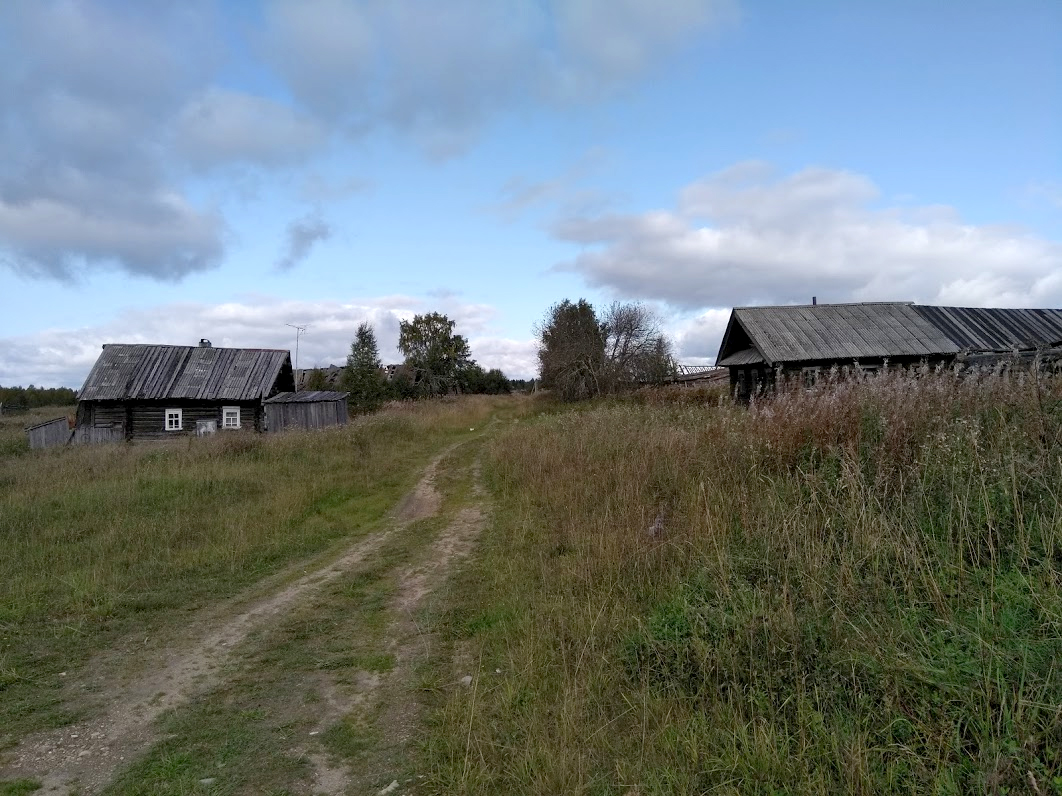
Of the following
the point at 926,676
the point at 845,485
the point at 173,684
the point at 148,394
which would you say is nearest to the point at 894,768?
the point at 926,676

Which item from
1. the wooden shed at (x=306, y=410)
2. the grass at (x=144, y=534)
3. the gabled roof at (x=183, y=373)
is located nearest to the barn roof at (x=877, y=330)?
the grass at (x=144, y=534)

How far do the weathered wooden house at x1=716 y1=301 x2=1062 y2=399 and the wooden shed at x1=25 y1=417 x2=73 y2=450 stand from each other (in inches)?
1094

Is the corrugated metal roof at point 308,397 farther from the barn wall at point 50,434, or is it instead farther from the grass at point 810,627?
the grass at point 810,627

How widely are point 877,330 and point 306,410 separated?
74.6 feet

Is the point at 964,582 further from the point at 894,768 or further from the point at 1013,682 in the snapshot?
the point at 894,768

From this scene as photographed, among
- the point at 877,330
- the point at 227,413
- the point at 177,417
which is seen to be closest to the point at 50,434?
the point at 177,417

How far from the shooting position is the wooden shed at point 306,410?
26.3 meters

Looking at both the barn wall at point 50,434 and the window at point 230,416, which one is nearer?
the barn wall at point 50,434

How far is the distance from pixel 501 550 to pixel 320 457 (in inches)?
352

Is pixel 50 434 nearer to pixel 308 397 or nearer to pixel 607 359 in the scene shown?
pixel 308 397

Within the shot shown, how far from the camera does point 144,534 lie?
26.1ft

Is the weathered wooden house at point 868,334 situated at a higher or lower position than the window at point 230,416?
higher

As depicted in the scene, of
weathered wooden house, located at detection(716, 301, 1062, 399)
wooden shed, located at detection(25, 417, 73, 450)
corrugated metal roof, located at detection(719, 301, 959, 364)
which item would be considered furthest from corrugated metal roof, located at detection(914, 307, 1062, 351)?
wooden shed, located at detection(25, 417, 73, 450)

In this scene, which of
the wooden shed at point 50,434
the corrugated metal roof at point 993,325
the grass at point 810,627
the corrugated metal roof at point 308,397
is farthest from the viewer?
the corrugated metal roof at point 308,397
